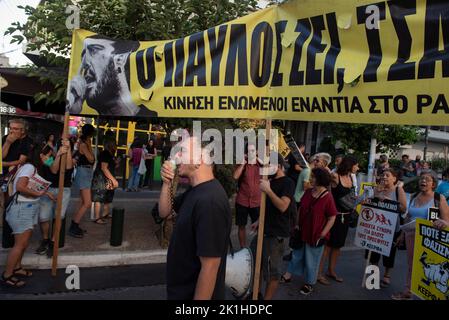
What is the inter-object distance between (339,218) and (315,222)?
0.91m

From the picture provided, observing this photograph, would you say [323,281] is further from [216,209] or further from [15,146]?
[15,146]

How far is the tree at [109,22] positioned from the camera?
627 centimetres

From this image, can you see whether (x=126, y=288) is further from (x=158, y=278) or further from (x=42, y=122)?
(x=42, y=122)

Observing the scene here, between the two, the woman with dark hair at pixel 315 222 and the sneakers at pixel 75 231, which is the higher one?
the woman with dark hair at pixel 315 222

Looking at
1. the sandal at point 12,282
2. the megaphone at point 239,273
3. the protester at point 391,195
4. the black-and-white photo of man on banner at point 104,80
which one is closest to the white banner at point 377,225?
the protester at point 391,195

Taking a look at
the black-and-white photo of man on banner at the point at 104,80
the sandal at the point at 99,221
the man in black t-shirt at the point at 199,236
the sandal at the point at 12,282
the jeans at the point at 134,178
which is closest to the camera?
the man in black t-shirt at the point at 199,236

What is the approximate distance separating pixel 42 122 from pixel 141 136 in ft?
14.1

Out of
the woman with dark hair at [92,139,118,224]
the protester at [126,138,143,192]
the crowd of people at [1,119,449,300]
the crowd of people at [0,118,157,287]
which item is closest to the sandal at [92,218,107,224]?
the crowd of people at [0,118,157,287]

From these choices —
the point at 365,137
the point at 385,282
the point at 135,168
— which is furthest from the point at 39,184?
the point at 365,137

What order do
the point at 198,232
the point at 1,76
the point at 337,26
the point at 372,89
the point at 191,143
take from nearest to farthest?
the point at 198,232, the point at 191,143, the point at 372,89, the point at 337,26, the point at 1,76

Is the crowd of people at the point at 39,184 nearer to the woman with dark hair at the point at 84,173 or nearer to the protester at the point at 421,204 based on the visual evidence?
the woman with dark hair at the point at 84,173

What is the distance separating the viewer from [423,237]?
4.50 metres

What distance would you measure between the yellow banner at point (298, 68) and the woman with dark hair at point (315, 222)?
6.51 ft
